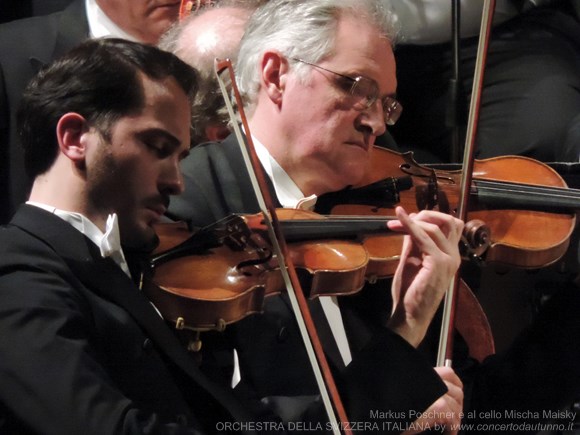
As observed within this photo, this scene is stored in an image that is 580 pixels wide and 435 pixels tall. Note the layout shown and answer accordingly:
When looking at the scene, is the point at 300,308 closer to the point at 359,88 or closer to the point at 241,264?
the point at 241,264

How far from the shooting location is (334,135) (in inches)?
59.3

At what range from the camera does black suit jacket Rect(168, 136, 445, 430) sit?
3.93ft

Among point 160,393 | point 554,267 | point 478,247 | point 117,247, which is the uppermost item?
point 117,247

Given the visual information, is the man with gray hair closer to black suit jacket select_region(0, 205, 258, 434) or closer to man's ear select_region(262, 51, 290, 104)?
man's ear select_region(262, 51, 290, 104)

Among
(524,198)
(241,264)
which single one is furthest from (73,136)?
(524,198)

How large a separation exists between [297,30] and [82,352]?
0.67 metres

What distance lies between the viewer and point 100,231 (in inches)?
45.6

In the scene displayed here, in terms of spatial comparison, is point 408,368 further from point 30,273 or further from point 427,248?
point 30,273

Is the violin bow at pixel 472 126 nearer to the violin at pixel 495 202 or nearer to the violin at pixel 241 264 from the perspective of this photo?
the violin at pixel 241 264

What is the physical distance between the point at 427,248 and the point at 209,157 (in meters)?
0.37

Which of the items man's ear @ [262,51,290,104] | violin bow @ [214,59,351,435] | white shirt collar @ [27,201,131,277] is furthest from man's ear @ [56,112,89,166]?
man's ear @ [262,51,290,104]

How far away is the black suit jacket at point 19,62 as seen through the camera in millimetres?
1638

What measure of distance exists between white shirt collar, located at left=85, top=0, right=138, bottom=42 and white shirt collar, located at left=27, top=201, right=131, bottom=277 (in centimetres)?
69

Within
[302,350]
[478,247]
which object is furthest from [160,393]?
[478,247]
